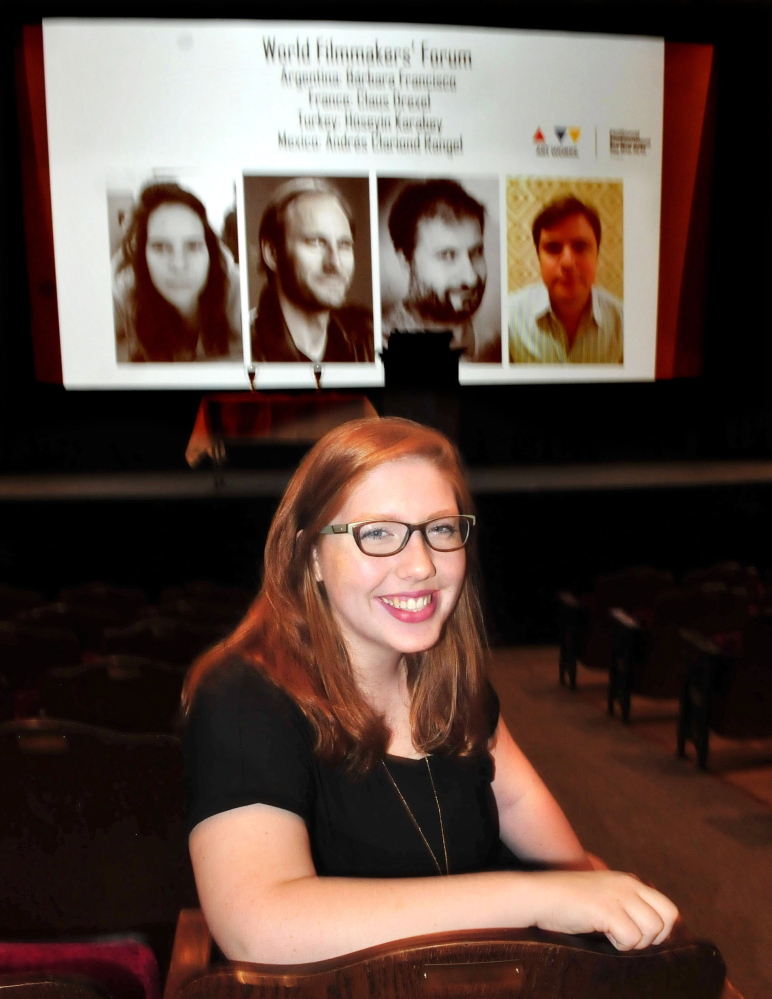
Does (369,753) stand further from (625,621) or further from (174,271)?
(174,271)

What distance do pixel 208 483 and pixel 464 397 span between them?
3.58m

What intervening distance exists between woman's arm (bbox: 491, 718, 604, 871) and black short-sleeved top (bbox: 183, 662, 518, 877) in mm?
34

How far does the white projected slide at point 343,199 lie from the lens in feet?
24.1

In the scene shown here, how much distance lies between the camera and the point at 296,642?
4.37ft

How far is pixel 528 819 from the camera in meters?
1.46

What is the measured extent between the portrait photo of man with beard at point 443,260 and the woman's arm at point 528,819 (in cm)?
667

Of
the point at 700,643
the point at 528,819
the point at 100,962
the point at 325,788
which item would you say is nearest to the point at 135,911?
the point at 100,962

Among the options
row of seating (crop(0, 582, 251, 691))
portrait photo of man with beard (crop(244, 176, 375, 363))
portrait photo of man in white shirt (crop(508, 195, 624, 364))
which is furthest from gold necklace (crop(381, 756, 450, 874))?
portrait photo of man in white shirt (crop(508, 195, 624, 364))

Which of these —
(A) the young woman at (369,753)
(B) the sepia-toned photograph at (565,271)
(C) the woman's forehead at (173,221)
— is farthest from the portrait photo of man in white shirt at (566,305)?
(A) the young woman at (369,753)

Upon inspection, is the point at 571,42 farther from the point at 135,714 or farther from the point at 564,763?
the point at 135,714

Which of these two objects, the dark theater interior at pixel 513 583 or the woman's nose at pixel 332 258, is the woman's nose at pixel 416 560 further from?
the woman's nose at pixel 332 258

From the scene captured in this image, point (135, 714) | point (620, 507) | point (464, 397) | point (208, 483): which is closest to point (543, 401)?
point (464, 397)

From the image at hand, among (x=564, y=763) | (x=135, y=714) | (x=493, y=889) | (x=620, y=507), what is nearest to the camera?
(x=493, y=889)

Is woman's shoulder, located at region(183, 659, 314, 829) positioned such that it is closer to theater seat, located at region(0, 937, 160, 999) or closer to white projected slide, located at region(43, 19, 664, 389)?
theater seat, located at region(0, 937, 160, 999)
